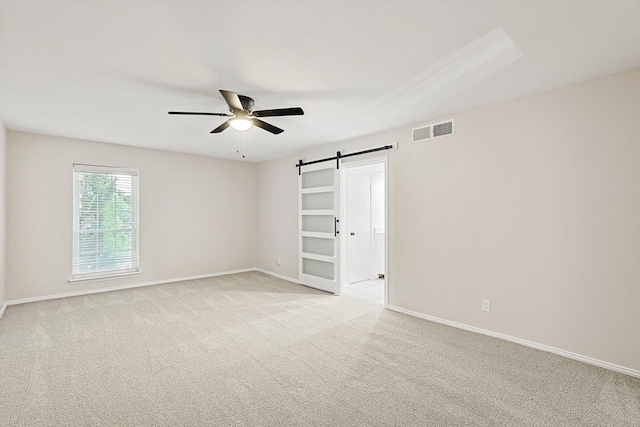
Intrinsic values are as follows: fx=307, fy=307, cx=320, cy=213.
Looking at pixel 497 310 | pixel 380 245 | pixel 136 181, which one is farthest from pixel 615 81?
pixel 136 181

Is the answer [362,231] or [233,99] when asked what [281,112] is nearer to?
[233,99]

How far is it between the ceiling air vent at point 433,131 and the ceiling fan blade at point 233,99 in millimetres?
2285

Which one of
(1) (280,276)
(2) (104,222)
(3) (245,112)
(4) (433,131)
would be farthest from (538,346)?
(2) (104,222)

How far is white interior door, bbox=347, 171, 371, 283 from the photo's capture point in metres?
5.81

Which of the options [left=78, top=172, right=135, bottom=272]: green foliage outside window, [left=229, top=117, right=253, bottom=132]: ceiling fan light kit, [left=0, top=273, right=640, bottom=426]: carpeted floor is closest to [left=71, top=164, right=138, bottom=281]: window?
[left=78, top=172, right=135, bottom=272]: green foliage outside window

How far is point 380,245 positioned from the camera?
6.39 meters

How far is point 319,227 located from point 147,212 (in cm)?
323

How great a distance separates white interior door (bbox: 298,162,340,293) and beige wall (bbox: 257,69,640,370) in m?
1.17

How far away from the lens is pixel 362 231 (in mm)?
6062

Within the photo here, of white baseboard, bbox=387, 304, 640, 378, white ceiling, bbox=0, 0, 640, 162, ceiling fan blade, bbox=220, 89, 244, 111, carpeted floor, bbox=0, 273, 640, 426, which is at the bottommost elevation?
carpeted floor, bbox=0, 273, 640, 426

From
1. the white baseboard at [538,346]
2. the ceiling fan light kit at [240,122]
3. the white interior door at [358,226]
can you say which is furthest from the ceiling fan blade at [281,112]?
the white baseboard at [538,346]

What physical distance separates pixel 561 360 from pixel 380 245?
3780mm

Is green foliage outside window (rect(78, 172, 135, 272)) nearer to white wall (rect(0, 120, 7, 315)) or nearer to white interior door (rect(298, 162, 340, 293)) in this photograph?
white wall (rect(0, 120, 7, 315))

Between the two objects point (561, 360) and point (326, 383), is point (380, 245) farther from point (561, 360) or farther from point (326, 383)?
point (326, 383)
